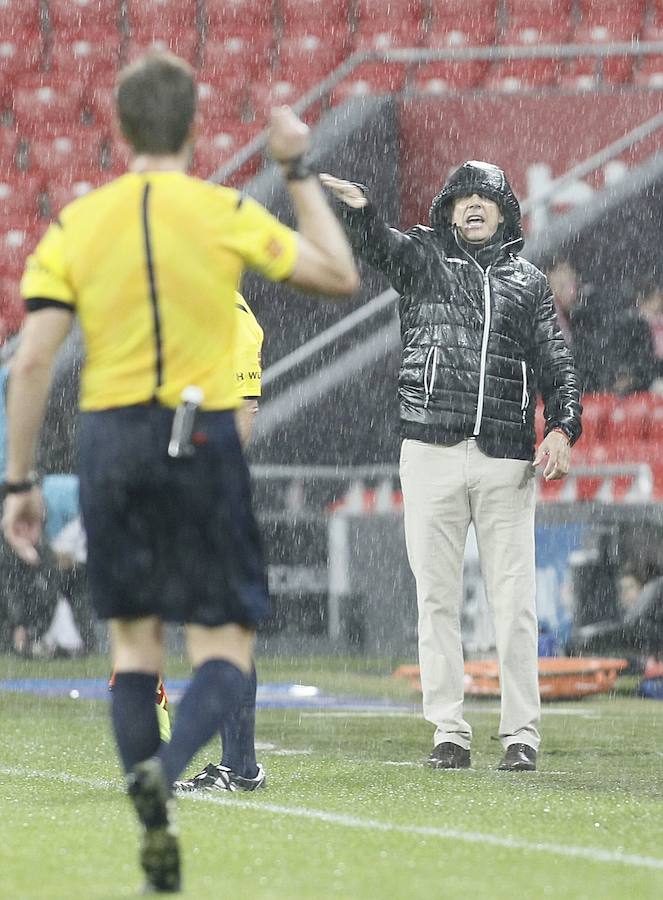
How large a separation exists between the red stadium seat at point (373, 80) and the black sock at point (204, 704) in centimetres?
1229

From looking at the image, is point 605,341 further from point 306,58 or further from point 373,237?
point 373,237

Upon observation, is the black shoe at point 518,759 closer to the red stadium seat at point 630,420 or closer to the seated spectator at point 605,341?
the seated spectator at point 605,341

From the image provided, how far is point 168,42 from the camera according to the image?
54.4ft

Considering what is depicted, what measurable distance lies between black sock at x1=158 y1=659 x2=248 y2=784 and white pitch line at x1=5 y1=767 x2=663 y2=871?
2.90 feet

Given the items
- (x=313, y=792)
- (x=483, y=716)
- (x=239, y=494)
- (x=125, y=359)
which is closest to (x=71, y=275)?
(x=125, y=359)

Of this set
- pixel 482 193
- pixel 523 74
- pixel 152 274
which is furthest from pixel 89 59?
pixel 152 274

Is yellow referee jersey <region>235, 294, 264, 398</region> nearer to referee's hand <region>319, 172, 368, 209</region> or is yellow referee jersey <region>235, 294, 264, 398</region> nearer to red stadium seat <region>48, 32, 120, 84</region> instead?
referee's hand <region>319, 172, 368, 209</region>

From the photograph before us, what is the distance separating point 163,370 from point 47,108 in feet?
43.1

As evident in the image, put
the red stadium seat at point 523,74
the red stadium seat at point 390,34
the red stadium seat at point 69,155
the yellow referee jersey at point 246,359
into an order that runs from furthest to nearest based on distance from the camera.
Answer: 1. the red stadium seat at point 390,34
2. the red stadium seat at point 69,155
3. the red stadium seat at point 523,74
4. the yellow referee jersey at point 246,359

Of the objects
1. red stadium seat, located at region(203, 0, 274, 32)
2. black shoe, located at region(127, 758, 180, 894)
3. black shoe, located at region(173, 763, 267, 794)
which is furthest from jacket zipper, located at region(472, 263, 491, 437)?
red stadium seat, located at region(203, 0, 274, 32)

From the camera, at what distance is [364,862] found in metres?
4.09

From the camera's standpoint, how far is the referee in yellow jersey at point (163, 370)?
3.70 m

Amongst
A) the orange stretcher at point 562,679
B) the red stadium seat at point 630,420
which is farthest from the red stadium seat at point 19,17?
the orange stretcher at point 562,679

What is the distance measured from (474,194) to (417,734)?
7.33 ft
